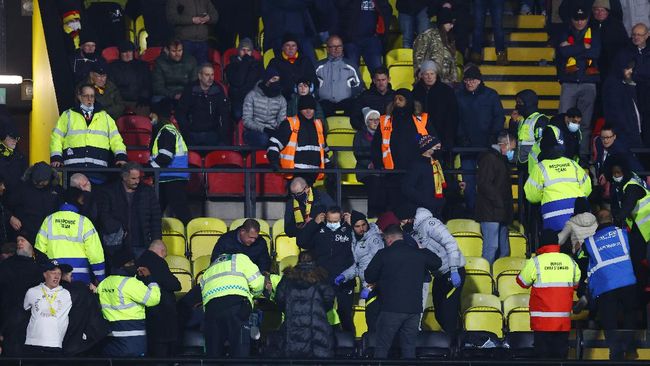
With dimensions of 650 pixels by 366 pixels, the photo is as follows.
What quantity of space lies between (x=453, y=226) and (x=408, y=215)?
4.98 ft

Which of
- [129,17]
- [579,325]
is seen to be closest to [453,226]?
[579,325]

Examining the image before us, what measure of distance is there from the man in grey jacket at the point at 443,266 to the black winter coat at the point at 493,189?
1279mm

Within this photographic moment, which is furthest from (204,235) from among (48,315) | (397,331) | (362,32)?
(362,32)

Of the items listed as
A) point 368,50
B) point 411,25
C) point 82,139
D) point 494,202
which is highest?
point 411,25

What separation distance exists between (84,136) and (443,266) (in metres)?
4.34

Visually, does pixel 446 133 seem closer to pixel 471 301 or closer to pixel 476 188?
pixel 476 188

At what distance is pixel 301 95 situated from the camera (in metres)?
22.8

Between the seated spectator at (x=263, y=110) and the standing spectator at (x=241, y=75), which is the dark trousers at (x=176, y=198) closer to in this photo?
the seated spectator at (x=263, y=110)

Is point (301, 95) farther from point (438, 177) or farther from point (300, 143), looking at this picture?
point (438, 177)

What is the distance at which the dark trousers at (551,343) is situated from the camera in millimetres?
19531

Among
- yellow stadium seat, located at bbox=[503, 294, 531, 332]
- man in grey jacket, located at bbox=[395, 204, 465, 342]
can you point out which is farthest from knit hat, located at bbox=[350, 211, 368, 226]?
yellow stadium seat, located at bbox=[503, 294, 531, 332]

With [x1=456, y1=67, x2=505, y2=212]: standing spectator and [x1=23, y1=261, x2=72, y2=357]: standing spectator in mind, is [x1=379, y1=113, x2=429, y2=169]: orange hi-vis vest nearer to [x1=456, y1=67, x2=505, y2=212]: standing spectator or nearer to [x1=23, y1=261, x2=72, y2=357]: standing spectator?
[x1=456, y1=67, x2=505, y2=212]: standing spectator

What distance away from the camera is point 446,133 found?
2292 centimetres

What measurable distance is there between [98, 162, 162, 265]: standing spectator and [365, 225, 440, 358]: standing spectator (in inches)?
115
